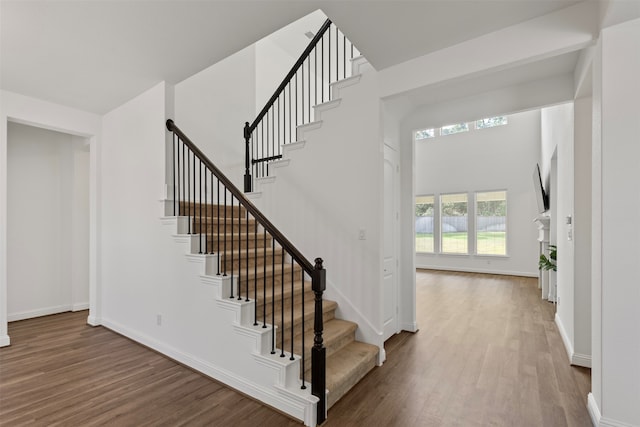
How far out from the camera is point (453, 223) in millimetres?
9500

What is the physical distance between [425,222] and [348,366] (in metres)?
7.97

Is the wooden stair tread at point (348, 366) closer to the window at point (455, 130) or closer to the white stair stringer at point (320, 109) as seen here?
the white stair stringer at point (320, 109)

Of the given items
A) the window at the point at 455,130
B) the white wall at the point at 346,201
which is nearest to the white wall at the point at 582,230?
the white wall at the point at 346,201

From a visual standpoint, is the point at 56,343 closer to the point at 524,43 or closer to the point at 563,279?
the point at 524,43

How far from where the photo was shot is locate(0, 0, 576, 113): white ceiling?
2.23 meters

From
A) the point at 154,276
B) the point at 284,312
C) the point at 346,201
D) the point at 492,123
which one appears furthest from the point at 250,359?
the point at 492,123

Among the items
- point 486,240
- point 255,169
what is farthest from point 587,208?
point 486,240

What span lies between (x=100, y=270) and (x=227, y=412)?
3.13 meters

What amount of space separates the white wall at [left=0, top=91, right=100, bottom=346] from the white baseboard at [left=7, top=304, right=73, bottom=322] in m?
1.02

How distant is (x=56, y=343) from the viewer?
365 centimetres

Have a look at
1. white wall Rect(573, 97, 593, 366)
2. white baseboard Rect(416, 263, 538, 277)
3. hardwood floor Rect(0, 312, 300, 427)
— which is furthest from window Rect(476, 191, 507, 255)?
hardwood floor Rect(0, 312, 300, 427)

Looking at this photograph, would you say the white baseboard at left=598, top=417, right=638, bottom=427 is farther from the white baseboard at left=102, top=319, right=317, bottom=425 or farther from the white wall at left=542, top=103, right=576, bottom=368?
the white baseboard at left=102, top=319, right=317, bottom=425

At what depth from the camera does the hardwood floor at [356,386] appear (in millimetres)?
2275

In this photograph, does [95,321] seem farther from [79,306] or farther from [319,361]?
[319,361]
